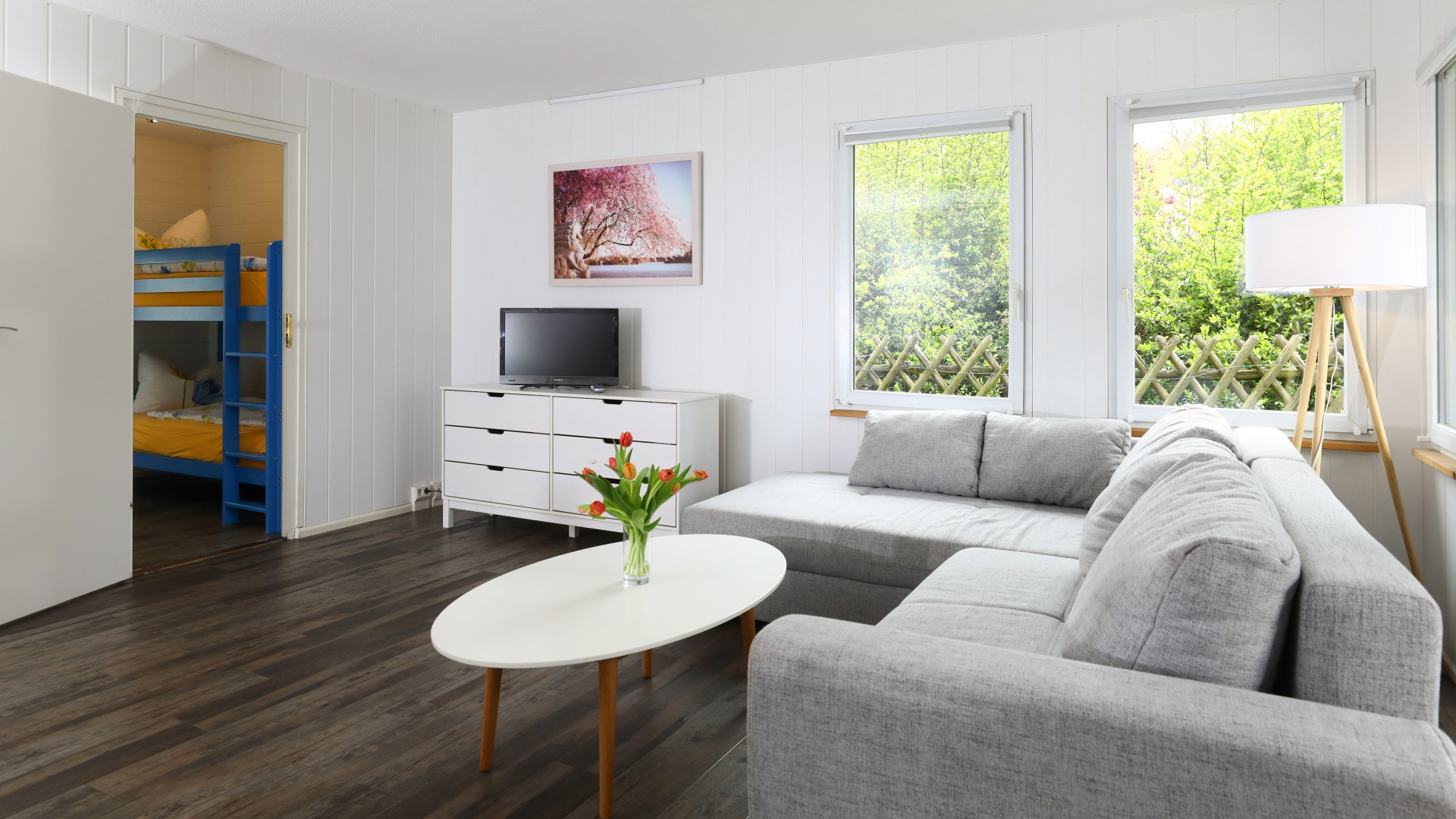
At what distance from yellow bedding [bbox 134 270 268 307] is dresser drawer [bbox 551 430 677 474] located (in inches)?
70.0

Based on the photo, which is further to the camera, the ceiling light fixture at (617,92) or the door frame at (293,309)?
the ceiling light fixture at (617,92)

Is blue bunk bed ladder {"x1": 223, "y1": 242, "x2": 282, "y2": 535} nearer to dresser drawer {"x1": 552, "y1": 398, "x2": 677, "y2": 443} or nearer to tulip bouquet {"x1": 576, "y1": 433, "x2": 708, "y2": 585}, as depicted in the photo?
dresser drawer {"x1": 552, "y1": 398, "x2": 677, "y2": 443}

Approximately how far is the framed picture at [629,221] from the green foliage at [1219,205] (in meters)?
2.12

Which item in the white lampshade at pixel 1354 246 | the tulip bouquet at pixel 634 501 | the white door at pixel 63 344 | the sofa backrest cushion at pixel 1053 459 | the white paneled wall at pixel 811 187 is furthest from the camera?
the white paneled wall at pixel 811 187

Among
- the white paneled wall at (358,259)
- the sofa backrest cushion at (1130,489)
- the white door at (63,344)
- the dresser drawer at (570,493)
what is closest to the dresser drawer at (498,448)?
the dresser drawer at (570,493)

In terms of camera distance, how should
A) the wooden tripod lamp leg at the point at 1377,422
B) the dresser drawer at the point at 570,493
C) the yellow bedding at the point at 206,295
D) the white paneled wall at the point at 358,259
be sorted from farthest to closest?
1. the yellow bedding at the point at 206,295
2. the dresser drawer at the point at 570,493
3. the white paneled wall at the point at 358,259
4. the wooden tripod lamp leg at the point at 1377,422

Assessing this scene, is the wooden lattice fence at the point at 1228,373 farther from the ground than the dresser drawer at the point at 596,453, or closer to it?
farther from the ground

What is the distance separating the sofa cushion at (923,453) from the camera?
344cm

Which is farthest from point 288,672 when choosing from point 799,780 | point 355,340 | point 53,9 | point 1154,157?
point 1154,157

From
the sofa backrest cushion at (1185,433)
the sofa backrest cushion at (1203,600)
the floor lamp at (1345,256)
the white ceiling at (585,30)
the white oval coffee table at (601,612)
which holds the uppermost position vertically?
the white ceiling at (585,30)

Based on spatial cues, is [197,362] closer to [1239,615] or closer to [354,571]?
[354,571]

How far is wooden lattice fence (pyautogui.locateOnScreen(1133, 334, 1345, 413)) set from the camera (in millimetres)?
3396

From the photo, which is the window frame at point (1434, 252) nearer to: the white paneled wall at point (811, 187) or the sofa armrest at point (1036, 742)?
the white paneled wall at point (811, 187)

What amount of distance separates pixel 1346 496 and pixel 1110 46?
2006 millimetres
